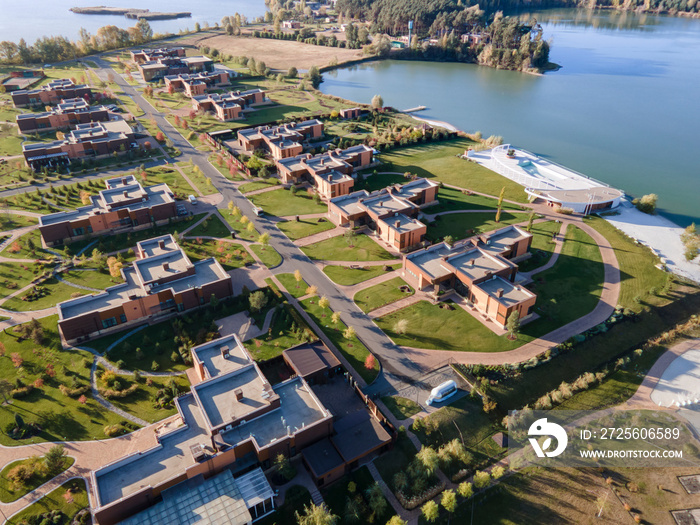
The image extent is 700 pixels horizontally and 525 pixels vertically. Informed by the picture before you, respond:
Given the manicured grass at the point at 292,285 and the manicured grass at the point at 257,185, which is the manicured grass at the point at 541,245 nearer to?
the manicured grass at the point at 292,285

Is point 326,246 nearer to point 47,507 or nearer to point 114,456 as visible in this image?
point 114,456

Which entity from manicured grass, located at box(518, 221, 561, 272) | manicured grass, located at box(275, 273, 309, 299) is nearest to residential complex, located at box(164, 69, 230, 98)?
manicured grass, located at box(275, 273, 309, 299)

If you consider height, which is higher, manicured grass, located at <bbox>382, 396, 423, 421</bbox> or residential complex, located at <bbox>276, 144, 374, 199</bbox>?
residential complex, located at <bbox>276, 144, 374, 199</bbox>

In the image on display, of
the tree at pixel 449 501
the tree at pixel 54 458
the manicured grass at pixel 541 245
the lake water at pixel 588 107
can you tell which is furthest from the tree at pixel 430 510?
the lake water at pixel 588 107

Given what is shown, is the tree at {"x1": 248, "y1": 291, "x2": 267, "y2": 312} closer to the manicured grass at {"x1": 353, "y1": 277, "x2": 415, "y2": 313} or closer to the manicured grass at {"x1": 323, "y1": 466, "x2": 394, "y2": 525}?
the manicured grass at {"x1": 353, "y1": 277, "x2": 415, "y2": 313}

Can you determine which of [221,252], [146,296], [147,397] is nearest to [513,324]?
[147,397]

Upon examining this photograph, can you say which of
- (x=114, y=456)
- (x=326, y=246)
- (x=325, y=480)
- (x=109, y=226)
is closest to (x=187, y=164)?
(x=109, y=226)
